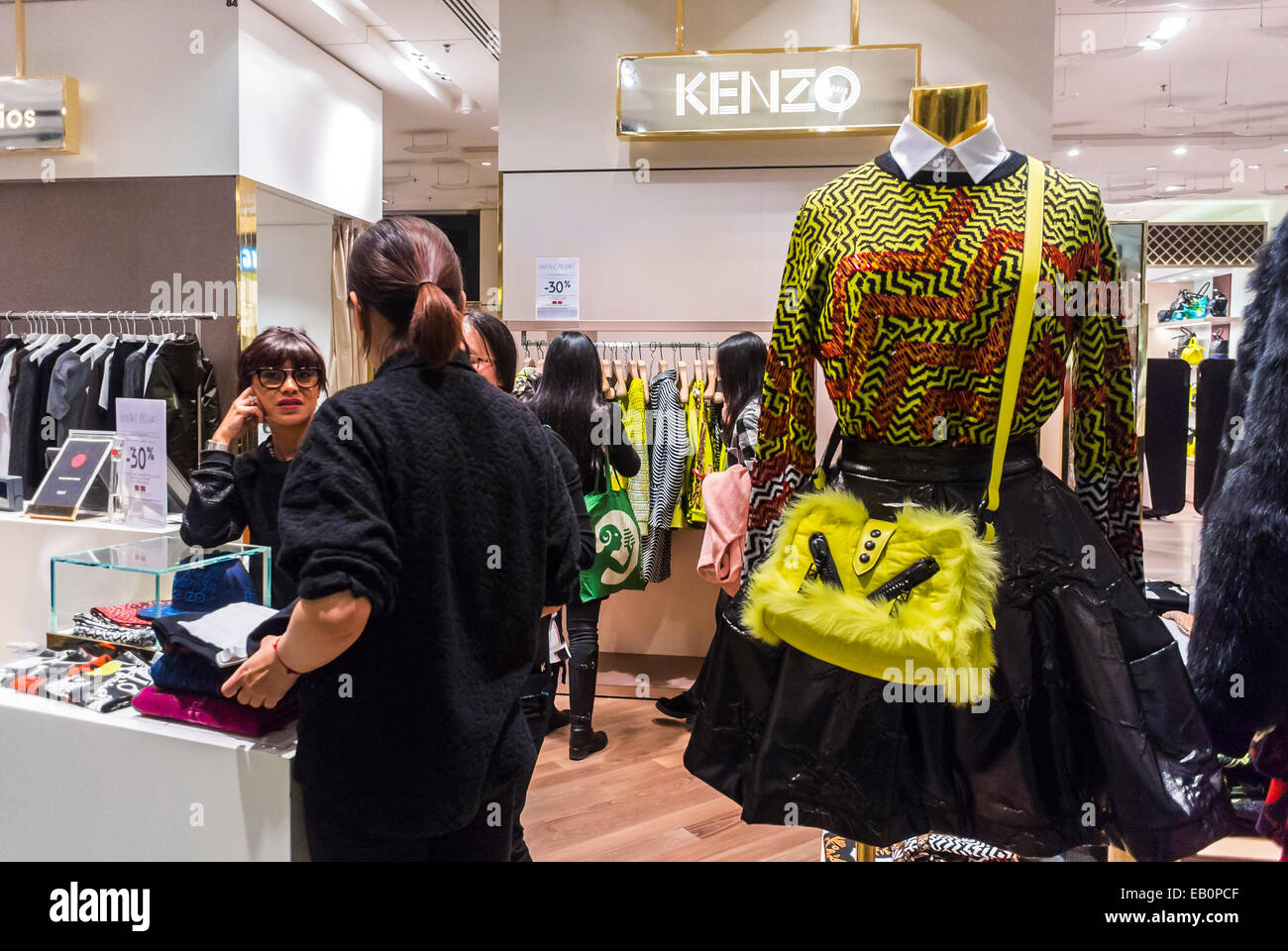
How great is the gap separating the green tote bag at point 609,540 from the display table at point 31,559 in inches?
55.5

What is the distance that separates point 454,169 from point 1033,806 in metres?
9.98

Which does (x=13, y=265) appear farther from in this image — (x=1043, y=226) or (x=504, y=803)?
(x=1043, y=226)

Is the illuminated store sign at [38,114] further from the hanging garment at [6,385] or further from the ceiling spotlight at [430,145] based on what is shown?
the ceiling spotlight at [430,145]

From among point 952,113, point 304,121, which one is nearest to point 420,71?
point 304,121

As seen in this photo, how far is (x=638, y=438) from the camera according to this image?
4.19 m

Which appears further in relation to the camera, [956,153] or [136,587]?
[136,587]

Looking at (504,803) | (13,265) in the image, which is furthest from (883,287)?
A: (13,265)

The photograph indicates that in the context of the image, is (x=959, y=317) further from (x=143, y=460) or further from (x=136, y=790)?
(x=143, y=460)

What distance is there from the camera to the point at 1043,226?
1.40m

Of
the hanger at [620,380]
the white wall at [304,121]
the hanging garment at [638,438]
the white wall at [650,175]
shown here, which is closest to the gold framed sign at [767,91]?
the white wall at [650,175]

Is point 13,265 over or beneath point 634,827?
over

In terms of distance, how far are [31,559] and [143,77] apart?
3.31 m

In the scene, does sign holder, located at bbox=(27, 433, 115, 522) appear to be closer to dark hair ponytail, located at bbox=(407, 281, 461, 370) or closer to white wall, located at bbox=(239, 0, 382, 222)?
dark hair ponytail, located at bbox=(407, 281, 461, 370)

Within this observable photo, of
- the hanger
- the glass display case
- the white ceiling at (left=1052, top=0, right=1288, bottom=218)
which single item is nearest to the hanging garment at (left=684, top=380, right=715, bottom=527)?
the hanger
